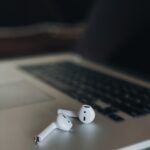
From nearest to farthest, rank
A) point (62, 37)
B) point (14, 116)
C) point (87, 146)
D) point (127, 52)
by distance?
1. point (87, 146)
2. point (14, 116)
3. point (127, 52)
4. point (62, 37)

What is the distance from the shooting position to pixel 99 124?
54cm

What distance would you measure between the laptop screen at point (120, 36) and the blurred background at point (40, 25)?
1.31 ft

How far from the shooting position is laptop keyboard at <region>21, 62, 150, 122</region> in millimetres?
599

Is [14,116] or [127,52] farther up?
[127,52]

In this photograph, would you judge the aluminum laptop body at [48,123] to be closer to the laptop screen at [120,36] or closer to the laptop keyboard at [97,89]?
the laptop keyboard at [97,89]

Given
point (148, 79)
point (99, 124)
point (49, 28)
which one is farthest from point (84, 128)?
point (49, 28)

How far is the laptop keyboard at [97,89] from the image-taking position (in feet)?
1.97

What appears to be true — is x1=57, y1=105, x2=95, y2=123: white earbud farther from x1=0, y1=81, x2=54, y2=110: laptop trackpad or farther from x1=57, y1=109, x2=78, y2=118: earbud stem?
x1=0, y1=81, x2=54, y2=110: laptop trackpad

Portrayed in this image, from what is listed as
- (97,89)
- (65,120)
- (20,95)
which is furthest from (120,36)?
(65,120)

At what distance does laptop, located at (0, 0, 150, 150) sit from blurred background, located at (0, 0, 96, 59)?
1.27 ft

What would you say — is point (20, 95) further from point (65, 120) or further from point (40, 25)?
point (40, 25)

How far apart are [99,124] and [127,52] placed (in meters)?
0.40

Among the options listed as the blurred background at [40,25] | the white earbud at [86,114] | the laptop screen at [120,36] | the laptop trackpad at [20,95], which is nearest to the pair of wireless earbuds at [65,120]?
the white earbud at [86,114]

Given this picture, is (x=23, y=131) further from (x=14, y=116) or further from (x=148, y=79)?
(x=148, y=79)
